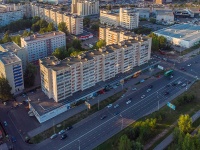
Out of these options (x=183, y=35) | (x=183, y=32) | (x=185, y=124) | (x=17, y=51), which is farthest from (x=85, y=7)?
(x=185, y=124)

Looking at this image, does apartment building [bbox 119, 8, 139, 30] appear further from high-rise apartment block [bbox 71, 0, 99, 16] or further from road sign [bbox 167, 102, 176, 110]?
road sign [bbox 167, 102, 176, 110]

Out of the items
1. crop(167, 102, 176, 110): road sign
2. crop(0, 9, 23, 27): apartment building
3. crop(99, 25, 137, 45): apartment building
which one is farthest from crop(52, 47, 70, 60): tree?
crop(0, 9, 23, 27): apartment building

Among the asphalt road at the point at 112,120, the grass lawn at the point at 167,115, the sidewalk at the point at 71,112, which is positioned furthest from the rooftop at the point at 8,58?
the grass lawn at the point at 167,115

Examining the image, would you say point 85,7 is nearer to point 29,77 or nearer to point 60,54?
point 60,54

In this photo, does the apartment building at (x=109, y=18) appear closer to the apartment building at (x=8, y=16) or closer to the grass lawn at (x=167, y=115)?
the apartment building at (x=8, y=16)

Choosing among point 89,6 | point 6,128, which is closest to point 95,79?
point 6,128

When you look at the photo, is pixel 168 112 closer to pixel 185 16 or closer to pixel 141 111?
pixel 141 111
